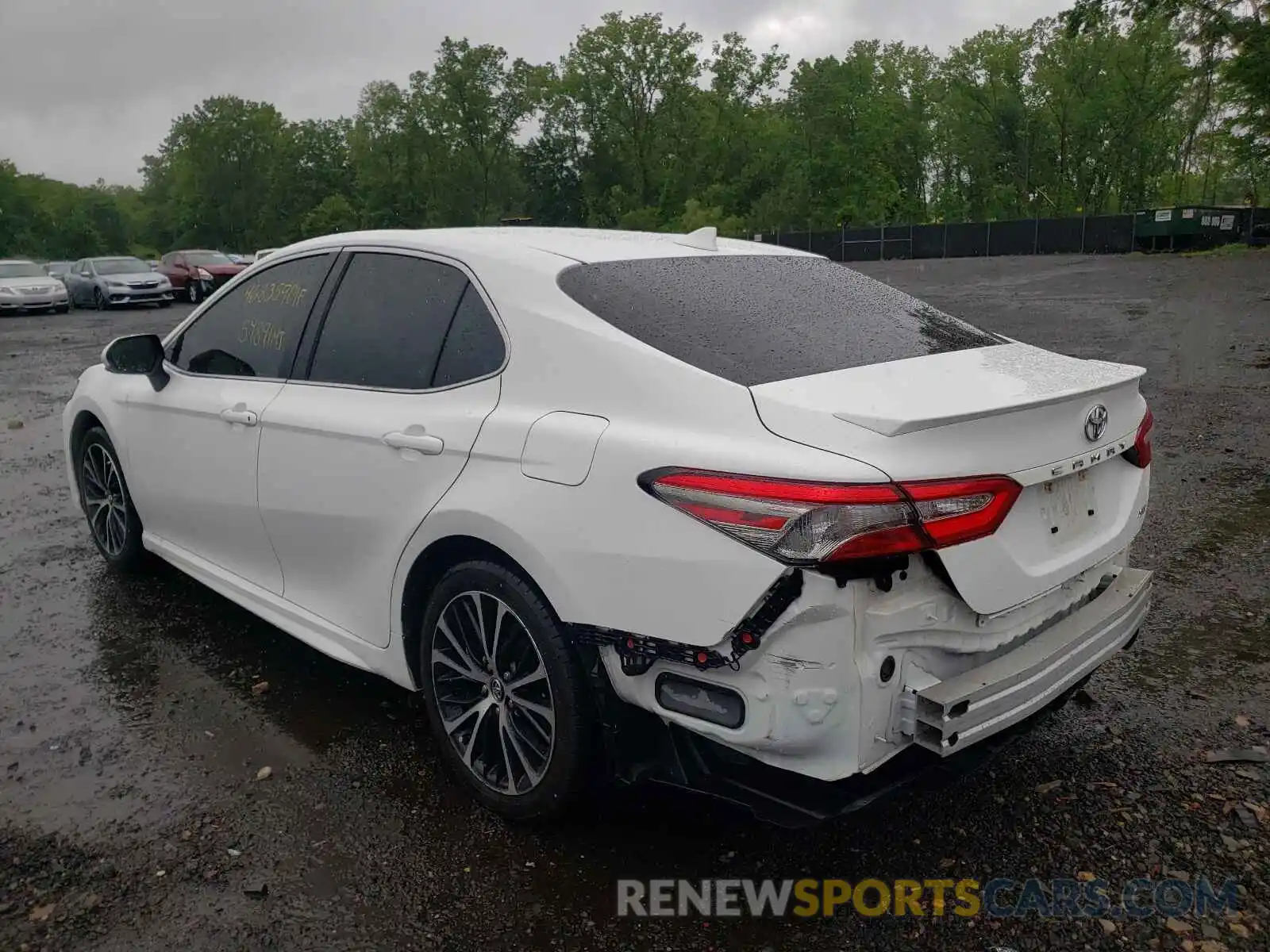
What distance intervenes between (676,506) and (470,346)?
103 cm

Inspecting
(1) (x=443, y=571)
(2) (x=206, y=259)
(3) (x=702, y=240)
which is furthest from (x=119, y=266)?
(1) (x=443, y=571)

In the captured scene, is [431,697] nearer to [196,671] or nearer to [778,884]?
[778,884]

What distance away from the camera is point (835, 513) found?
7.36 feet

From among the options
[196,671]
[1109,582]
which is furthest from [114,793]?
[1109,582]

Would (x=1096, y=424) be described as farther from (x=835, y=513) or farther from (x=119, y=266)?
(x=119, y=266)

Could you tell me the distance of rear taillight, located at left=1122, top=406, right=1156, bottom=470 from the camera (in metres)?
3.08

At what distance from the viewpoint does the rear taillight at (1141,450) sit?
121 inches

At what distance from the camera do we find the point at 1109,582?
9.95 feet

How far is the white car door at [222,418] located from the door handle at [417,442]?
2.81 feet

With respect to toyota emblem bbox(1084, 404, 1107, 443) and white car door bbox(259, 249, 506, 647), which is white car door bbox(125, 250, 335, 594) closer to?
white car door bbox(259, 249, 506, 647)

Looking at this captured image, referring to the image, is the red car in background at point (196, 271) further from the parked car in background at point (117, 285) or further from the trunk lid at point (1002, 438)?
the trunk lid at point (1002, 438)

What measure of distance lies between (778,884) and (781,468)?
1.18 meters

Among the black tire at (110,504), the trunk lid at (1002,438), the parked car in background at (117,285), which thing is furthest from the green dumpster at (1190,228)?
the black tire at (110,504)

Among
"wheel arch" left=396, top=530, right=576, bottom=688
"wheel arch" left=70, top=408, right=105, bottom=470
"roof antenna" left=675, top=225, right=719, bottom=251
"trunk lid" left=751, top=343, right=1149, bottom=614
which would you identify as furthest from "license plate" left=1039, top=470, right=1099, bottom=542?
"wheel arch" left=70, top=408, right=105, bottom=470
